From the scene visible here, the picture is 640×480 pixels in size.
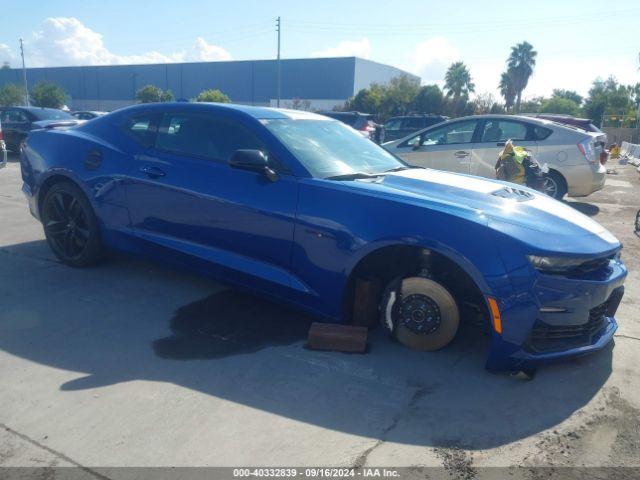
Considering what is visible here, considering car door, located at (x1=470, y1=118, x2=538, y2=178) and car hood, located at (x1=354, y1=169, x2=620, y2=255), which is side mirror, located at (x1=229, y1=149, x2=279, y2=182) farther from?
car door, located at (x1=470, y1=118, x2=538, y2=178)

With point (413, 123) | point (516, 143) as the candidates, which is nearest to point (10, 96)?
point (413, 123)

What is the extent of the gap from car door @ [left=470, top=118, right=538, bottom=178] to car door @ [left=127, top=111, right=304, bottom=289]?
6084 mm

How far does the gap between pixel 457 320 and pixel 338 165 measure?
1.43 m

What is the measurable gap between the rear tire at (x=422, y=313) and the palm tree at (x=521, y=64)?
69559mm

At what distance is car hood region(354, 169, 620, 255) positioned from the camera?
316 centimetres

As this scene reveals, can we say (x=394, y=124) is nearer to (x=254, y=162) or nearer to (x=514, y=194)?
(x=514, y=194)

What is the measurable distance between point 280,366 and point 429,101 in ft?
188

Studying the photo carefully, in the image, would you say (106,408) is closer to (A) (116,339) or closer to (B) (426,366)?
(A) (116,339)

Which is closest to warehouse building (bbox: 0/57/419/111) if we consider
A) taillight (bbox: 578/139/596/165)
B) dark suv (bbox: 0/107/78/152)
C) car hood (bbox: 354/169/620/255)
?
dark suv (bbox: 0/107/78/152)

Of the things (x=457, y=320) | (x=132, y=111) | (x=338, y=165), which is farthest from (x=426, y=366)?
(x=132, y=111)

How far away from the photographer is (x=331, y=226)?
354 cm

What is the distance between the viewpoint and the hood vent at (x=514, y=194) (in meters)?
3.81

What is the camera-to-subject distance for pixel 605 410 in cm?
296

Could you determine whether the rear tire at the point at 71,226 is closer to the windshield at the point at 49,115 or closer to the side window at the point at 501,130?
the side window at the point at 501,130
